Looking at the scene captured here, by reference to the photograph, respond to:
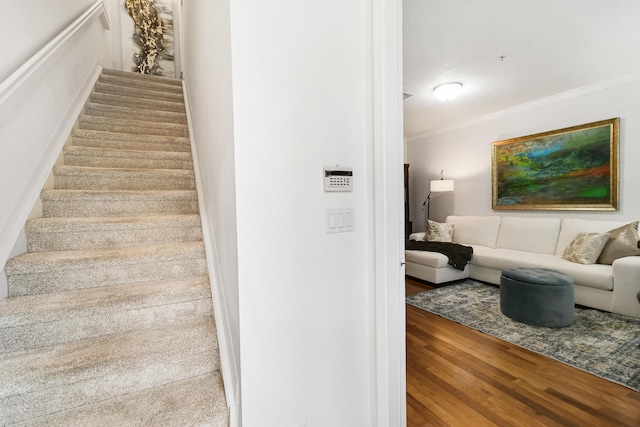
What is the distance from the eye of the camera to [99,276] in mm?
1576

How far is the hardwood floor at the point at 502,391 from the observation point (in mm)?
1448

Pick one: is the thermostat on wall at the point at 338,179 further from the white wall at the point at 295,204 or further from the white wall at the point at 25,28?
the white wall at the point at 25,28

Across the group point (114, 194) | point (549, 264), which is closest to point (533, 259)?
point (549, 264)

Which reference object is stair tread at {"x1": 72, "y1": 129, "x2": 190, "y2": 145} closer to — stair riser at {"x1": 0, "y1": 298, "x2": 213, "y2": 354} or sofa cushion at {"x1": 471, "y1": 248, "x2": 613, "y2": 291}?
stair riser at {"x1": 0, "y1": 298, "x2": 213, "y2": 354}

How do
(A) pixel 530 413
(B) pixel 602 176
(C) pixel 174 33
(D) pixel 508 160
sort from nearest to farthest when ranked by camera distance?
1. (A) pixel 530 413
2. (B) pixel 602 176
3. (D) pixel 508 160
4. (C) pixel 174 33

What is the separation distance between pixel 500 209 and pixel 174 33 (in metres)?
6.46

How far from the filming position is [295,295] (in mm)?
1068

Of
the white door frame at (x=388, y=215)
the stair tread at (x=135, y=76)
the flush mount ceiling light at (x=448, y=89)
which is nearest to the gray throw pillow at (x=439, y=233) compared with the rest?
the flush mount ceiling light at (x=448, y=89)

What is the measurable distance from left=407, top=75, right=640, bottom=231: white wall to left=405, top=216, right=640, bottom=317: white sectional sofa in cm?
34

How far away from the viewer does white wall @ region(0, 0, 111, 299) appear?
1.45 meters

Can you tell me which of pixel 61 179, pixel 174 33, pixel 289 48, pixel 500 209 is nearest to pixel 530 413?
pixel 289 48

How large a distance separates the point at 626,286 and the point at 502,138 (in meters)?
2.65

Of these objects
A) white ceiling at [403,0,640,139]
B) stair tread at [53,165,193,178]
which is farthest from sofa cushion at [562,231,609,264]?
stair tread at [53,165,193,178]

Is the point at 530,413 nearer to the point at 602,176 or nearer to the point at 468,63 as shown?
the point at 468,63
